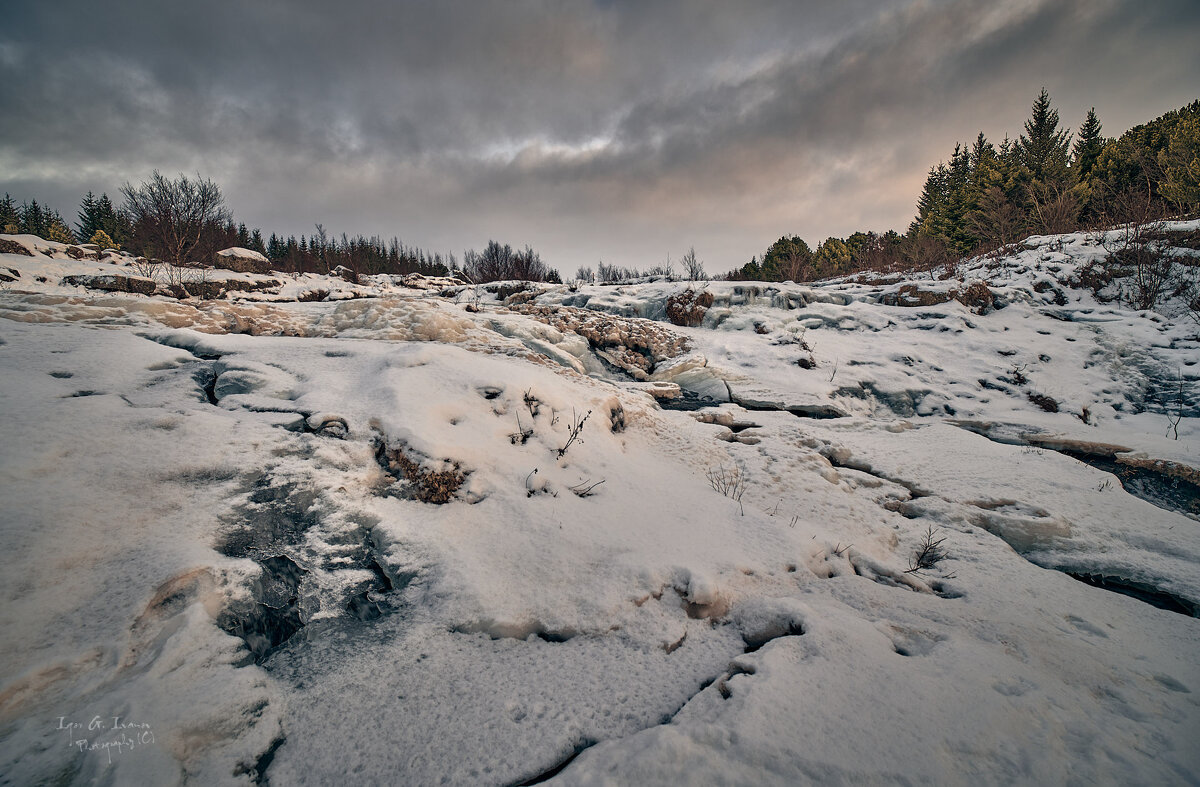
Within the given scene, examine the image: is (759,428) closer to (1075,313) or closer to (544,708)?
(544,708)

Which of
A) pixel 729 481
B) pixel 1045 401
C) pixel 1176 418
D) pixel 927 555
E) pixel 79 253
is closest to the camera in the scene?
pixel 927 555

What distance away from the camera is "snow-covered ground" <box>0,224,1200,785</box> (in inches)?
46.2

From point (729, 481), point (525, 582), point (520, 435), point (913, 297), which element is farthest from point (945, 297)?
point (525, 582)

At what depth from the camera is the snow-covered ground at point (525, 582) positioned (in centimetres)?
117

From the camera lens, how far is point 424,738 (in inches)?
48.8

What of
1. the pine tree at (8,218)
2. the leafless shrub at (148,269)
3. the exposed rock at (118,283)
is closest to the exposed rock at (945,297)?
the exposed rock at (118,283)

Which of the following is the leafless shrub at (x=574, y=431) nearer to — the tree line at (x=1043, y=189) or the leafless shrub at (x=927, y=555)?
the leafless shrub at (x=927, y=555)

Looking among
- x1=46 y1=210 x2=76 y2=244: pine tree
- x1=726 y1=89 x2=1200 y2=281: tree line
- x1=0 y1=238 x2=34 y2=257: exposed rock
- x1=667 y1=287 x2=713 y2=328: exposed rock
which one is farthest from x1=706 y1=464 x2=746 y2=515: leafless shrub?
x1=46 y1=210 x2=76 y2=244: pine tree

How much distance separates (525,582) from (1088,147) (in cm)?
4326

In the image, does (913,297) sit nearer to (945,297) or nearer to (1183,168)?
(945,297)

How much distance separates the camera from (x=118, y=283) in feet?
35.2

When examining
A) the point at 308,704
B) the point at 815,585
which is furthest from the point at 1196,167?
the point at 308,704

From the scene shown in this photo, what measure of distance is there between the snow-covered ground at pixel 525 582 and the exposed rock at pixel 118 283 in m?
7.11

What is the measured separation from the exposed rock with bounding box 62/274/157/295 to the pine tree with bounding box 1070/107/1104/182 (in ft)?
141
